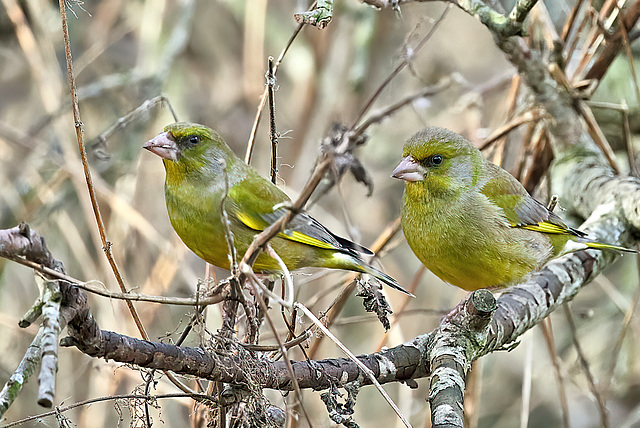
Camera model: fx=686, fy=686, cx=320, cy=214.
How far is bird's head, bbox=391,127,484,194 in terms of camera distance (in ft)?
10.7

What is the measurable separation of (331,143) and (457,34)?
22.8ft

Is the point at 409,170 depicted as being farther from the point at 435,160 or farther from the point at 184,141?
the point at 184,141

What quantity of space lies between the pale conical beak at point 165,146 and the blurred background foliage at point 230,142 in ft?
3.75

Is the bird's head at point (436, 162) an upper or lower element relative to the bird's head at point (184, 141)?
upper

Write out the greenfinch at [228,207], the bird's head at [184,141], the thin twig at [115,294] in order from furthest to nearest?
the bird's head at [184,141]
the greenfinch at [228,207]
the thin twig at [115,294]

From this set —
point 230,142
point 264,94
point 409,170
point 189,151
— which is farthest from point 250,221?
point 230,142

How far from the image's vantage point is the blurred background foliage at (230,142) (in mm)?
4598

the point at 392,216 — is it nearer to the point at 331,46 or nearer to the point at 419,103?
the point at 331,46

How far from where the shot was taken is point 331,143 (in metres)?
1.65

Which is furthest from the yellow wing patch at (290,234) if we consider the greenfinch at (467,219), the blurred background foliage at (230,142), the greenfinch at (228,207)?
the blurred background foliage at (230,142)

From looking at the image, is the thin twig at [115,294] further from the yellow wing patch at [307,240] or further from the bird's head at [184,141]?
the bird's head at [184,141]

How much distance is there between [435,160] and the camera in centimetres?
331

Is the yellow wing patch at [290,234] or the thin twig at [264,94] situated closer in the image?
the thin twig at [264,94]

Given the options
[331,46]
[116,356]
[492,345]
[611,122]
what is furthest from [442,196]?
[331,46]
